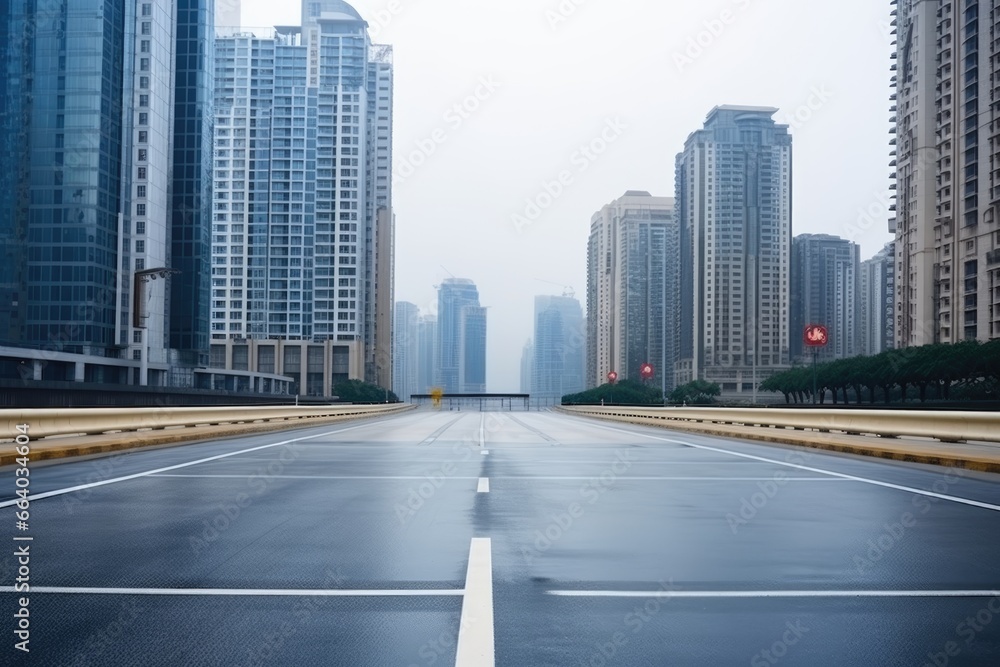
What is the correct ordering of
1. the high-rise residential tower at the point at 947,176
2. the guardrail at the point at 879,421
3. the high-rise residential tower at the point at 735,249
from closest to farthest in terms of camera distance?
the guardrail at the point at 879,421 < the high-rise residential tower at the point at 947,176 < the high-rise residential tower at the point at 735,249

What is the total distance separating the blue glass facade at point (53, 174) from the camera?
85.9 meters

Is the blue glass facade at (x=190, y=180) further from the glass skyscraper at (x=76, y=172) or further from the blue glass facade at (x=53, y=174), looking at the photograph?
the blue glass facade at (x=53, y=174)

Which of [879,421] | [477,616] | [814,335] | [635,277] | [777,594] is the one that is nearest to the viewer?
[477,616]

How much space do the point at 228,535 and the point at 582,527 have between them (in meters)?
3.06

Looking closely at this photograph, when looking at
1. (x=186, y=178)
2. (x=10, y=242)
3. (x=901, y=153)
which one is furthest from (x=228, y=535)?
(x=901, y=153)

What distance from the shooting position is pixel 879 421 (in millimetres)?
22094

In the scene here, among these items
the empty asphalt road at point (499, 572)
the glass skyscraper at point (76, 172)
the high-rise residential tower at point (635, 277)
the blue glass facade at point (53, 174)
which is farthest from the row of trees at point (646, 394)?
the empty asphalt road at point (499, 572)

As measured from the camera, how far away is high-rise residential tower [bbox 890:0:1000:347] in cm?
11988

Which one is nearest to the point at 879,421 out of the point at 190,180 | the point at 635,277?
the point at 190,180

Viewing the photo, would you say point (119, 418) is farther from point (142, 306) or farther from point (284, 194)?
point (284, 194)

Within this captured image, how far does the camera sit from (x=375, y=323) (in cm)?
19975

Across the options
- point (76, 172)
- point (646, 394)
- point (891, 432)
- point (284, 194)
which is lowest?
point (646, 394)

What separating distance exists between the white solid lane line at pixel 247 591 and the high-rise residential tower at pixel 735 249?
523ft

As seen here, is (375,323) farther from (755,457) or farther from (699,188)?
(755,457)
